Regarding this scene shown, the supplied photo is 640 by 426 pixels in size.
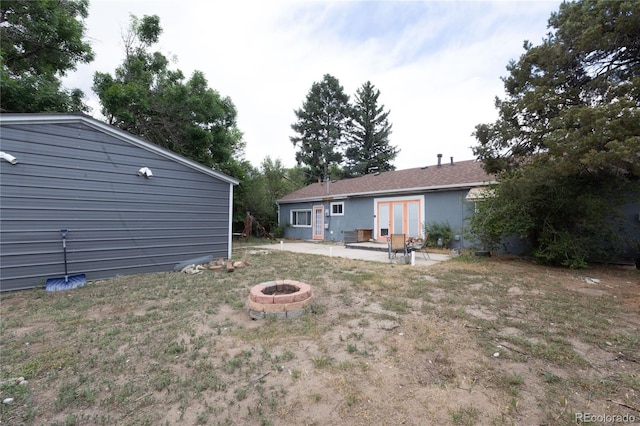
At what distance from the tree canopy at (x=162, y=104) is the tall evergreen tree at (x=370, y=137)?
56.5 feet

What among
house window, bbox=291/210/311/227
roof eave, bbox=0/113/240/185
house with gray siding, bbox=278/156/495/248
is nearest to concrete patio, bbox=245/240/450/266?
house with gray siding, bbox=278/156/495/248

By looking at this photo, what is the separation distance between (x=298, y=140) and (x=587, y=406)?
30.1 m

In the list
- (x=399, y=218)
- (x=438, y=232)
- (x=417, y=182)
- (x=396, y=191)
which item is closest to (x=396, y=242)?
(x=438, y=232)

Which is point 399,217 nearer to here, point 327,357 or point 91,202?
point 327,357

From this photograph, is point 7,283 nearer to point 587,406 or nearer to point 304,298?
point 304,298

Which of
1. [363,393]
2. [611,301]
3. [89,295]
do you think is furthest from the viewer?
[89,295]

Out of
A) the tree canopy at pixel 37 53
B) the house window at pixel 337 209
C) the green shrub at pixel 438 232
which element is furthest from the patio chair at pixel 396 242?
the tree canopy at pixel 37 53

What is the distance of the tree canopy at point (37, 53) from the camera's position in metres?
8.76

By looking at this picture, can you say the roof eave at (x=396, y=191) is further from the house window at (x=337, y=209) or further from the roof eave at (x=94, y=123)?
the roof eave at (x=94, y=123)

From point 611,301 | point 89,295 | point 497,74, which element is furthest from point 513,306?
point 497,74

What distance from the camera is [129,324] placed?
3.63 metres

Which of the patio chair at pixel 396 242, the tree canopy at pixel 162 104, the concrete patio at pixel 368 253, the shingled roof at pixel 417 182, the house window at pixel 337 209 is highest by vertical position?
the tree canopy at pixel 162 104

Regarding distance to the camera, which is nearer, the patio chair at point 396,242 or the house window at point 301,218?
the patio chair at point 396,242

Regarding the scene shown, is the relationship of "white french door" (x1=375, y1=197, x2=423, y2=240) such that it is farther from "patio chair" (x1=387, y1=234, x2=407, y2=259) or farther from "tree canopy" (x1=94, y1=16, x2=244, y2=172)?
"tree canopy" (x1=94, y1=16, x2=244, y2=172)
